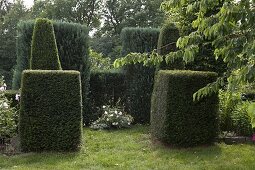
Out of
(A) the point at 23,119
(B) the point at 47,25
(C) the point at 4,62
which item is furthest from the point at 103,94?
(C) the point at 4,62

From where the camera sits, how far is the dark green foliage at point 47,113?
271 inches

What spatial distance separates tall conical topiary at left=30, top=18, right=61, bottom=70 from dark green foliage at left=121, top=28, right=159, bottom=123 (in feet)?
11.0

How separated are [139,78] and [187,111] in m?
3.88

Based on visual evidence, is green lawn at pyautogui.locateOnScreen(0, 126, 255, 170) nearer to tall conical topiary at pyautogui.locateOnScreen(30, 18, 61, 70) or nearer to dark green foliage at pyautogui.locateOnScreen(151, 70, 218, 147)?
dark green foliage at pyautogui.locateOnScreen(151, 70, 218, 147)

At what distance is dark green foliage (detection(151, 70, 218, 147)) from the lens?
22.7ft

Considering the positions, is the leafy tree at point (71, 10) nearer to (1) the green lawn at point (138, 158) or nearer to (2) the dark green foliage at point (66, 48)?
(2) the dark green foliage at point (66, 48)

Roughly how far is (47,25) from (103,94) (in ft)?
11.9

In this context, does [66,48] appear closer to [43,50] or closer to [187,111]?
[43,50]

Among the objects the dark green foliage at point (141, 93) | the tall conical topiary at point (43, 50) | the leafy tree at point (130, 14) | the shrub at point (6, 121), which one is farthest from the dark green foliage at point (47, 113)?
the leafy tree at point (130, 14)

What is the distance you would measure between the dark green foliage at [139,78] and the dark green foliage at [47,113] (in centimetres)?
380

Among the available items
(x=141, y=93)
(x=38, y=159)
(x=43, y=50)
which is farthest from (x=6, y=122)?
(x=141, y=93)

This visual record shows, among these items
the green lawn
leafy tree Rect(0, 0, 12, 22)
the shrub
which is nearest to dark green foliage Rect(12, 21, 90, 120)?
the shrub

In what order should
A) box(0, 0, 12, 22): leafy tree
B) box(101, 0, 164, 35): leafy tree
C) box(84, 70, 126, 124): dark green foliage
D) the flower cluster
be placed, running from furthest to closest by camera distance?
box(0, 0, 12, 22): leafy tree, box(101, 0, 164, 35): leafy tree, box(84, 70, 126, 124): dark green foliage, the flower cluster

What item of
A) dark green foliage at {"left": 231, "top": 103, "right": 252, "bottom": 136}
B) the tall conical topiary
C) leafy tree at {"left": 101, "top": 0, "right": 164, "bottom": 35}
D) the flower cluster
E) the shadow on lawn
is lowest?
the shadow on lawn
